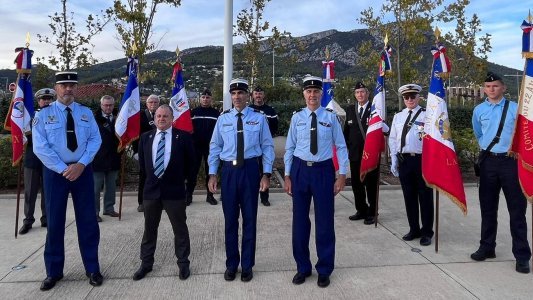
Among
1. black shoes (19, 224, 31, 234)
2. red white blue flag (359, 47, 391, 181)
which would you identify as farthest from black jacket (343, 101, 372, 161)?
black shoes (19, 224, 31, 234)

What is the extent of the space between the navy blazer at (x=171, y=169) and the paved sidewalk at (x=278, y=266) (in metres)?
0.84

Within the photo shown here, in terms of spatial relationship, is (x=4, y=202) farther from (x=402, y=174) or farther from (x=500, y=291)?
(x=500, y=291)

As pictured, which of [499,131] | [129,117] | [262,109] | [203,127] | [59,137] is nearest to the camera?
[59,137]

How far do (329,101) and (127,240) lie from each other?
3571 millimetres

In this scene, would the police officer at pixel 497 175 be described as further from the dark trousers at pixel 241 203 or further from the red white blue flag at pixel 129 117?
the red white blue flag at pixel 129 117

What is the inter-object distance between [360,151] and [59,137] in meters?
4.17

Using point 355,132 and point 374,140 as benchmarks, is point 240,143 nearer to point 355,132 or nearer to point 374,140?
point 374,140

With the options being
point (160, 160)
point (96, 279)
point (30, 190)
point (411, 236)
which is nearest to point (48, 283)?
point (96, 279)

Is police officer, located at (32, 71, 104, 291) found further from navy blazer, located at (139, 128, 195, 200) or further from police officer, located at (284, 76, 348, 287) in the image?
police officer, located at (284, 76, 348, 287)

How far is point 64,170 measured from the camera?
3.90 m

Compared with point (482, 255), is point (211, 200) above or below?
above

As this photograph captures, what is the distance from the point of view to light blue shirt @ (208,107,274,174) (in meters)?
4.17

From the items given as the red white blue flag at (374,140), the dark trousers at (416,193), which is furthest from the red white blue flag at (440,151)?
the red white blue flag at (374,140)

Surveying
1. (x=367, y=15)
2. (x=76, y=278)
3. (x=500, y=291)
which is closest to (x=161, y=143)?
(x=76, y=278)
